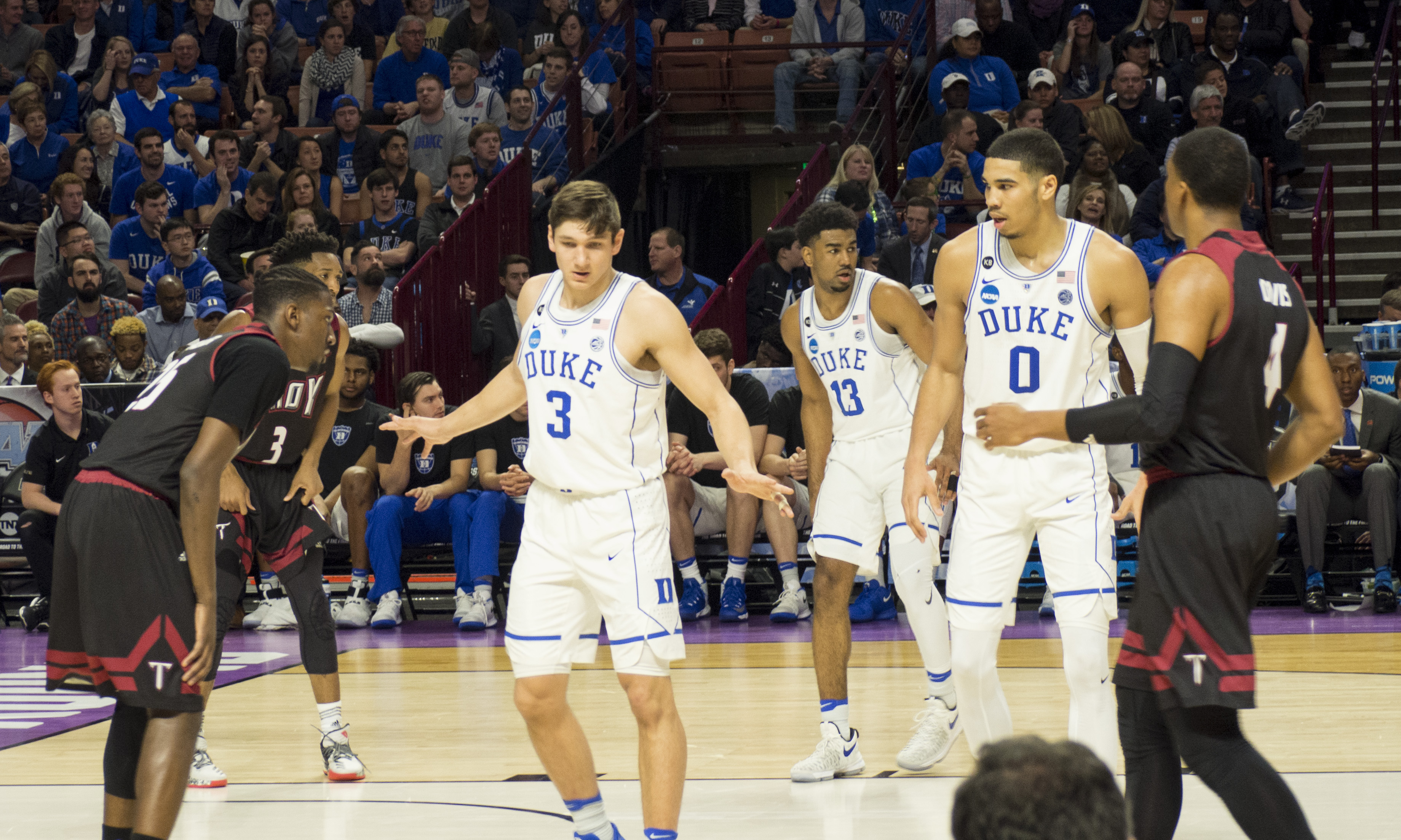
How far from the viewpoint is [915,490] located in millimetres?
4535

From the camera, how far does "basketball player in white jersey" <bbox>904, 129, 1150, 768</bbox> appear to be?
4.25 m

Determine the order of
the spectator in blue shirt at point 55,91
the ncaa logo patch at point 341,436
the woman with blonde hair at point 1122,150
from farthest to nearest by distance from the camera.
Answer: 1. the spectator in blue shirt at point 55,91
2. the woman with blonde hair at point 1122,150
3. the ncaa logo patch at point 341,436

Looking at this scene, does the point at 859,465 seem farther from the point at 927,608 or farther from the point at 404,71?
the point at 404,71

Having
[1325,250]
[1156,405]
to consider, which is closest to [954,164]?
[1325,250]

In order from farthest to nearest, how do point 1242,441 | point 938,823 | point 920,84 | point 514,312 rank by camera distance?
point 920,84, point 514,312, point 938,823, point 1242,441

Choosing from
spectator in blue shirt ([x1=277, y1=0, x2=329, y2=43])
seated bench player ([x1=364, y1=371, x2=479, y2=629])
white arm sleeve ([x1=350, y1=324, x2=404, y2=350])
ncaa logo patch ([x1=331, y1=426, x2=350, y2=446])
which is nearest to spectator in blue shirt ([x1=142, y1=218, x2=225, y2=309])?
white arm sleeve ([x1=350, y1=324, x2=404, y2=350])

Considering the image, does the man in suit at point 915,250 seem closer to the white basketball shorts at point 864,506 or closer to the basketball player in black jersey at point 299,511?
the white basketball shorts at point 864,506

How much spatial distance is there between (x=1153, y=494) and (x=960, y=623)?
96 centimetres

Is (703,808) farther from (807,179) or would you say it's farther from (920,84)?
(920,84)

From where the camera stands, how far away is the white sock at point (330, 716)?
5516 mm

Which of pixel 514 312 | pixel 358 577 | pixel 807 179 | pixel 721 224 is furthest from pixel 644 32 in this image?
pixel 358 577

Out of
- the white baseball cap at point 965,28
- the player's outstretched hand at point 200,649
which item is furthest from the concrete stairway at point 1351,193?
the player's outstretched hand at point 200,649

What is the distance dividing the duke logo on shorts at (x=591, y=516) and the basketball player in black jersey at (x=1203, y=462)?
107cm

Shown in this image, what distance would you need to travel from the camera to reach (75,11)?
1528 centimetres
